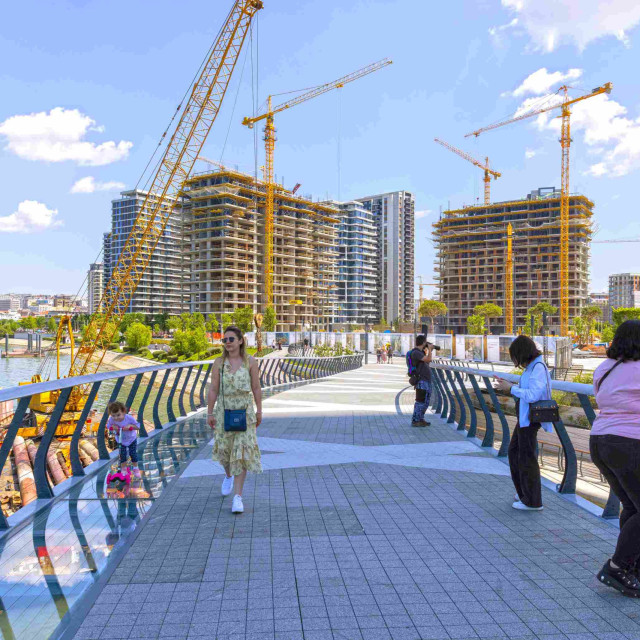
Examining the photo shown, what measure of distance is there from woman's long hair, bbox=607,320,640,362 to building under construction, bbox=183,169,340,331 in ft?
326

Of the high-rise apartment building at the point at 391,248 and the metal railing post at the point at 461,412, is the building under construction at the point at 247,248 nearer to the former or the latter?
the high-rise apartment building at the point at 391,248

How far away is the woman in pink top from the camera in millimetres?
3373

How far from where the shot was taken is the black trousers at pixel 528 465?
500cm

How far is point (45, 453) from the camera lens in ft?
16.5

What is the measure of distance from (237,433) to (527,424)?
91.9 inches

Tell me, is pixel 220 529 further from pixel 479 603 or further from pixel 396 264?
pixel 396 264

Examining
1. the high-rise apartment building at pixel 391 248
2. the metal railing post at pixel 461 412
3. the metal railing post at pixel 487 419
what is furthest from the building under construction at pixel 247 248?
the metal railing post at pixel 487 419

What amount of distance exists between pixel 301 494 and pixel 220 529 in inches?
46.7

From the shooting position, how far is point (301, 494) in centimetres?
561

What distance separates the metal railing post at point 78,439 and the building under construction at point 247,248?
315 feet

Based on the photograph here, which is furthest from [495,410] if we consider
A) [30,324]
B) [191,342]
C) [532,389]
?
[30,324]

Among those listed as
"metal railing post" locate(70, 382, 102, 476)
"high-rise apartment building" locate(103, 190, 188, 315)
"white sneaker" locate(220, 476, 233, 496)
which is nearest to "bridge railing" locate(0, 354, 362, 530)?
"metal railing post" locate(70, 382, 102, 476)

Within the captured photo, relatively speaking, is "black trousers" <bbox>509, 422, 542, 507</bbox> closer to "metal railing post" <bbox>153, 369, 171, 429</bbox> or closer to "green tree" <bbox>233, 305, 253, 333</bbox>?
"metal railing post" <bbox>153, 369, 171, 429</bbox>

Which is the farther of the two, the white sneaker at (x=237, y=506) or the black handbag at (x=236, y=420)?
the black handbag at (x=236, y=420)
